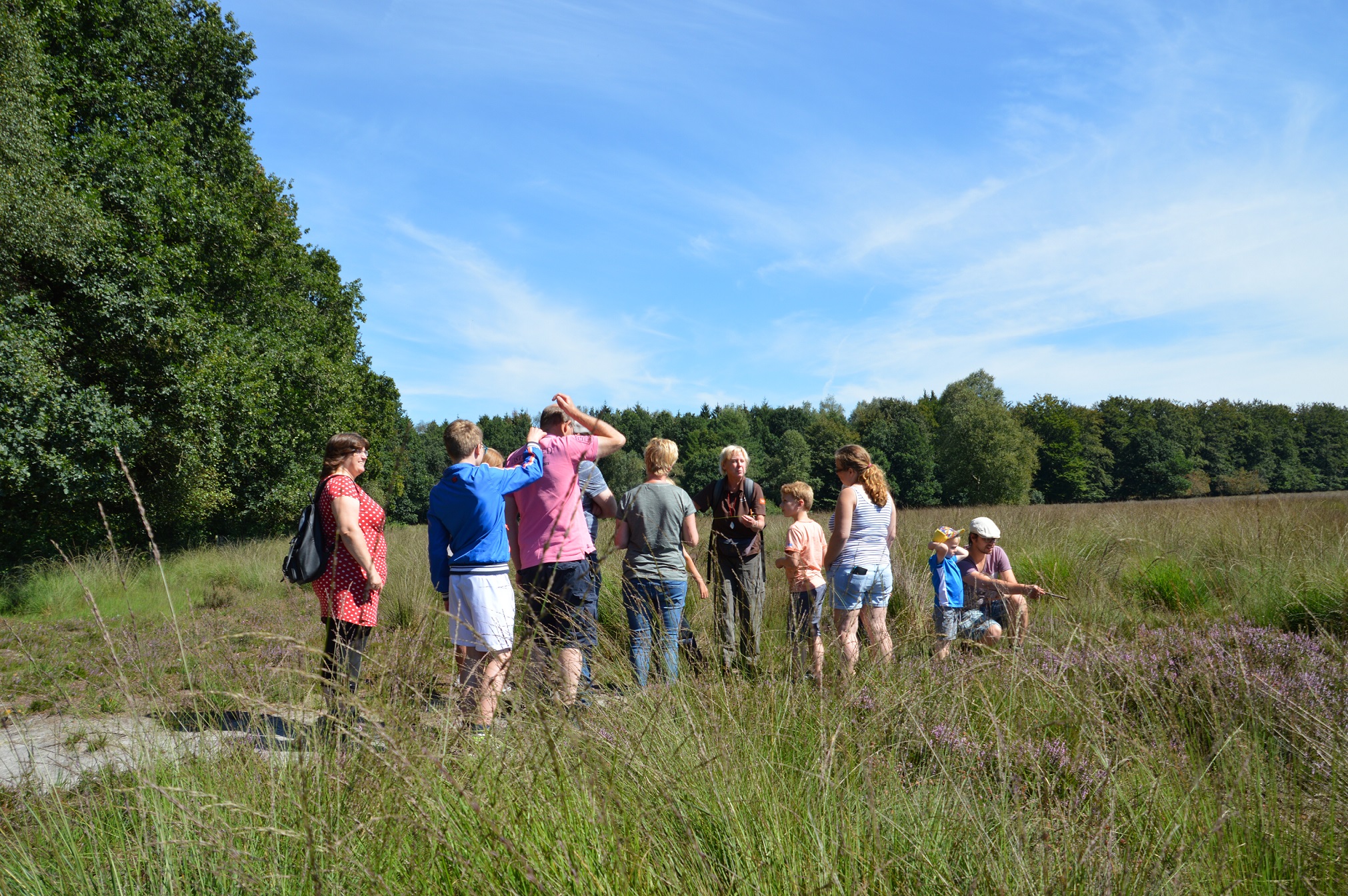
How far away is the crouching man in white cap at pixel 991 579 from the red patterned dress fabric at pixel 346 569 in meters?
3.90

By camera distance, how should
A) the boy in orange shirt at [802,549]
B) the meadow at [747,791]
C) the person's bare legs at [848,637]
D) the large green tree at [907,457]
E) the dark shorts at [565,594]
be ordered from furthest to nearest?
the large green tree at [907,457], the boy in orange shirt at [802,549], the dark shorts at [565,594], the person's bare legs at [848,637], the meadow at [747,791]

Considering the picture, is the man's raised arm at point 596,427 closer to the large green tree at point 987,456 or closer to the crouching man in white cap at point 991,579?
the crouching man in white cap at point 991,579

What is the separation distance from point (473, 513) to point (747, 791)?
2604mm

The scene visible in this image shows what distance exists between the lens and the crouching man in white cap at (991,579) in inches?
202

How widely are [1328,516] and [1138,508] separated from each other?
20.8 feet

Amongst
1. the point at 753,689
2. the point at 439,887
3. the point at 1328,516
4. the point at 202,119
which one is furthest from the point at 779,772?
the point at 202,119

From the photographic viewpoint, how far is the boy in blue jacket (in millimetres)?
4211

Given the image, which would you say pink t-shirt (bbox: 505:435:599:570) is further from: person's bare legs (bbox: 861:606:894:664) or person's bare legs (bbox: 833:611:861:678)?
person's bare legs (bbox: 861:606:894:664)

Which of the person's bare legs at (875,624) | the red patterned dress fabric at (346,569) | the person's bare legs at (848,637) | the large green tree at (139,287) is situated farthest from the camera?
the large green tree at (139,287)

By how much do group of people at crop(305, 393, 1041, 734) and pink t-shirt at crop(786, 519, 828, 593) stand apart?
0.01m

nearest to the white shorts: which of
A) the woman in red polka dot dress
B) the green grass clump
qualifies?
the woman in red polka dot dress

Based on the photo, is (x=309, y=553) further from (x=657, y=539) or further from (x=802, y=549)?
(x=802, y=549)

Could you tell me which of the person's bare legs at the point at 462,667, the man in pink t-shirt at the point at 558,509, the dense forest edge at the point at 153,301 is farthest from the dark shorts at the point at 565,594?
the dense forest edge at the point at 153,301

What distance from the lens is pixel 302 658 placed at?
11.1ft
